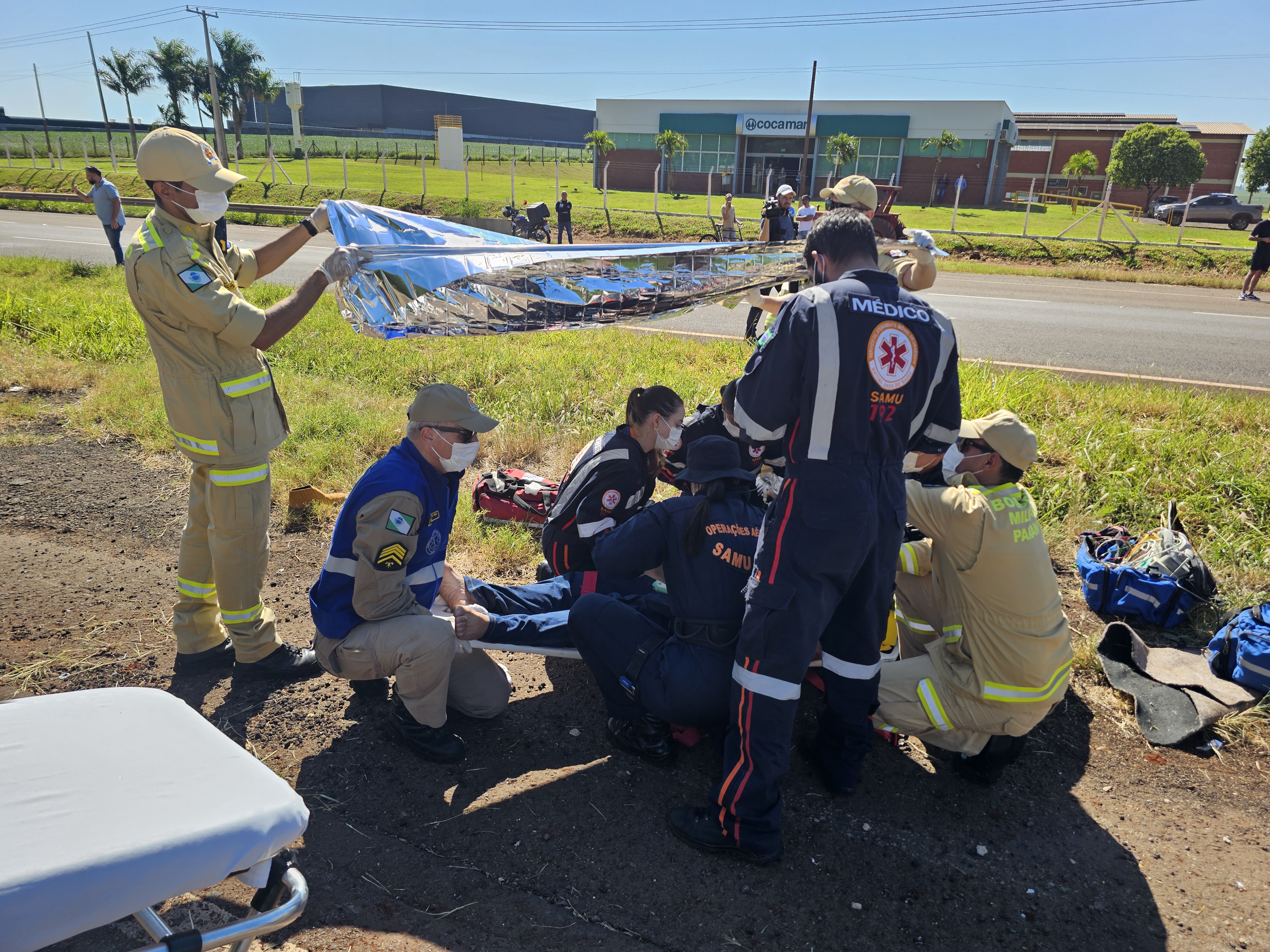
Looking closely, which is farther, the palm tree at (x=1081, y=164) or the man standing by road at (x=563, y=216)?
the palm tree at (x=1081, y=164)

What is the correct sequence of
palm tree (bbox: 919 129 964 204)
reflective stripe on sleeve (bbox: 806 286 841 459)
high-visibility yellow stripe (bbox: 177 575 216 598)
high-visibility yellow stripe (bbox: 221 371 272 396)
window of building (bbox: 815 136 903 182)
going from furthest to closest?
window of building (bbox: 815 136 903 182) < palm tree (bbox: 919 129 964 204) < high-visibility yellow stripe (bbox: 177 575 216 598) < high-visibility yellow stripe (bbox: 221 371 272 396) < reflective stripe on sleeve (bbox: 806 286 841 459)

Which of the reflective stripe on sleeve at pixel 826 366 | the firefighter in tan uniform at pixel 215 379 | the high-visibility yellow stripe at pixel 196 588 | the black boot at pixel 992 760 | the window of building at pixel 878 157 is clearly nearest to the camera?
the reflective stripe on sleeve at pixel 826 366

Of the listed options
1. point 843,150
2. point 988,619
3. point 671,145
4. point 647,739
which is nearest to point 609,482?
point 647,739

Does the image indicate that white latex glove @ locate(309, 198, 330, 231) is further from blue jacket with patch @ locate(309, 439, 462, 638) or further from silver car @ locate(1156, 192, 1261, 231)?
silver car @ locate(1156, 192, 1261, 231)

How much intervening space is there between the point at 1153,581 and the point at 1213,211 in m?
36.1

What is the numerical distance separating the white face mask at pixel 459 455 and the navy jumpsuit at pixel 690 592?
24.7 inches

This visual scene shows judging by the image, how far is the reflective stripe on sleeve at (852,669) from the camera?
293cm

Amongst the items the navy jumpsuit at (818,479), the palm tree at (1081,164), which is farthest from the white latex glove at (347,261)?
the palm tree at (1081,164)

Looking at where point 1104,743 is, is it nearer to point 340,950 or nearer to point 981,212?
point 340,950

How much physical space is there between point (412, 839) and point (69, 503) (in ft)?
14.1

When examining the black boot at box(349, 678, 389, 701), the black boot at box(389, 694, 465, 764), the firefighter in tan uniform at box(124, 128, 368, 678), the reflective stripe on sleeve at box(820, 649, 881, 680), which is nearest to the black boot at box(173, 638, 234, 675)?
the firefighter in tan uniform at box(124, 128, 368, 678)

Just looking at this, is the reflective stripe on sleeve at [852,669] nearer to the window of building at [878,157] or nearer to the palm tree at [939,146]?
the palm tree at [939,146]

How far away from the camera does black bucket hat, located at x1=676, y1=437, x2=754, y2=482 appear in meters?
3.00

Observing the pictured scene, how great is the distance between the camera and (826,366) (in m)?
2.50
